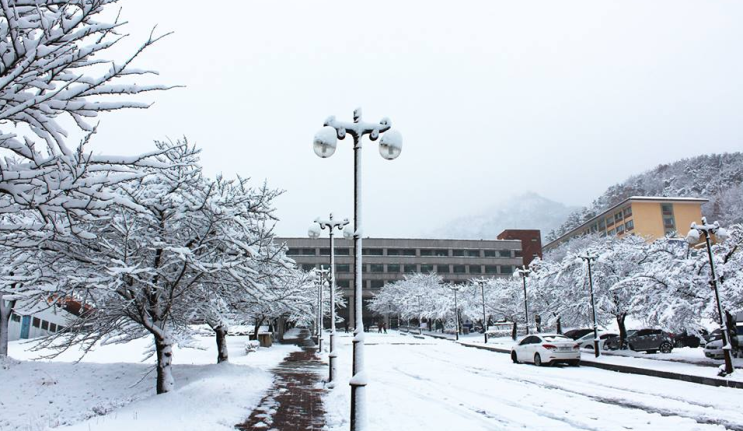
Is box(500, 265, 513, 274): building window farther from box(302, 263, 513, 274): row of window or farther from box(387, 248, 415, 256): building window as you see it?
box(387, 248, 415, 256): building window

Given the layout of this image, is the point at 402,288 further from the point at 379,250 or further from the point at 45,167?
the point at 45,167

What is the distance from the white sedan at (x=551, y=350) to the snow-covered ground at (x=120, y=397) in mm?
11680

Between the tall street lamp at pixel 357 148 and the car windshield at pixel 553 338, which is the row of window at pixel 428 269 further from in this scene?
the tall street lamp at pixel 357 148

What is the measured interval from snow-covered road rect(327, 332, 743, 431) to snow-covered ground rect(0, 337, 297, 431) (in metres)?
2.68

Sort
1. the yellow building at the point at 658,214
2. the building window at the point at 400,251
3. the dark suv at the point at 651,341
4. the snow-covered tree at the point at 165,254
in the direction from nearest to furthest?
the snow-covered tree at the point at 165,254, the dark suv at the point at 651,341, the yellow building at the point at 658,214, the building window at the point at 400,251

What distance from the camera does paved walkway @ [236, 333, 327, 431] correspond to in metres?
10.0

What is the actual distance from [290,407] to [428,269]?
90743 mm

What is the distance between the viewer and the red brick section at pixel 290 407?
10.0m

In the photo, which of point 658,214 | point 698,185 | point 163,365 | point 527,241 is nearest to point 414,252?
point 527,241

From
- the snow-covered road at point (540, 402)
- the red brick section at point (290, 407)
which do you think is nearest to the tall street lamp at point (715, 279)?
the snow-covered road at point (540, 402)

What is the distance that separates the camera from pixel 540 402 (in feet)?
40.0

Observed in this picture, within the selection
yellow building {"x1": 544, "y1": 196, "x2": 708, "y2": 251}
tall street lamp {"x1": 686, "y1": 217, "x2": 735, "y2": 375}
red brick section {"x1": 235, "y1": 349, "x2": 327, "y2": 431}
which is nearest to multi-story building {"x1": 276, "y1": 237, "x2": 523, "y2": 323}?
yellow building {"x1": 544, "y1": 196, "x2": 708, "y2": 251}

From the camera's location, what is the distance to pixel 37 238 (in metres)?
8.77

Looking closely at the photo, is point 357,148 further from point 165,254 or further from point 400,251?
point 400,251
